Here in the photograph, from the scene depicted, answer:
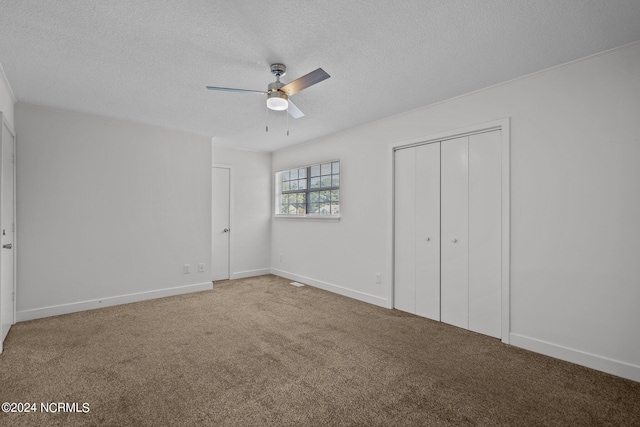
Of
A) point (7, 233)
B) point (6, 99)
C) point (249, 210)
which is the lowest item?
point (7, 233)

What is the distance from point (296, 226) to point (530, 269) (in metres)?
3.57

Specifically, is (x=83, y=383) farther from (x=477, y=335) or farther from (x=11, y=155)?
(x=477, y=335)

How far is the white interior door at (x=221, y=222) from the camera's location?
5387 mm

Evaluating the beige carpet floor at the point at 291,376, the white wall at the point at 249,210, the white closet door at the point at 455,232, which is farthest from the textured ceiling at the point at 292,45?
the beige carpet floor at the point at 291,376

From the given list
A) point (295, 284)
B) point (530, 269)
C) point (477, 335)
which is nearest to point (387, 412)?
point (477, 335)

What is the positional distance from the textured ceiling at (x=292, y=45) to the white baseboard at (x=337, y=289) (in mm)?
2483

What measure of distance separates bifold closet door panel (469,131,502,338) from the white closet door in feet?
0.18

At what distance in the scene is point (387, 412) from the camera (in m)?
1.84

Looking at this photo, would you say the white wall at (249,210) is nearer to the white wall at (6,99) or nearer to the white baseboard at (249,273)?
the white baseboard at (249,273)

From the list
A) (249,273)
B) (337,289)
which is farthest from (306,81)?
(249,273)

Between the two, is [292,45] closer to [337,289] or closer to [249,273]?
[337,289]

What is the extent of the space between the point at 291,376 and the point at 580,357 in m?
2.30

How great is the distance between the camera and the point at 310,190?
17.5 feet

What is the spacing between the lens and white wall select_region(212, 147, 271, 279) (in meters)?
5.58
